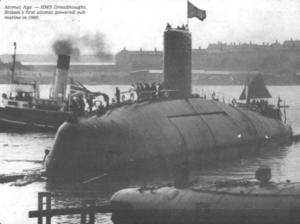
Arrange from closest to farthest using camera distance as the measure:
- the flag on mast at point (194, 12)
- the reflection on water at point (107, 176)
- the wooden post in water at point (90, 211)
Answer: the wooden post in water at point (90, 211) → the reflection on water at point (107, 176) → the flag on mast at point (194, 12)

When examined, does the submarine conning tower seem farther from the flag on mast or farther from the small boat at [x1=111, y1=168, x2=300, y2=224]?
the small boat at [x1=111, y1=168, x2=300, y2=224]

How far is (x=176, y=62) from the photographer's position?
36969mm

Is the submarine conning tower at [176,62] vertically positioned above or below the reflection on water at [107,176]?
above

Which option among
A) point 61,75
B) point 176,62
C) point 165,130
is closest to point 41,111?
point 61,75

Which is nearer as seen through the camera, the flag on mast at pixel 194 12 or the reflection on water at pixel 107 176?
the reflection on water at pixel 107 176

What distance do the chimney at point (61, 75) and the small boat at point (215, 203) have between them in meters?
34.7

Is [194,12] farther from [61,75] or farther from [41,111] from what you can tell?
[41,111]

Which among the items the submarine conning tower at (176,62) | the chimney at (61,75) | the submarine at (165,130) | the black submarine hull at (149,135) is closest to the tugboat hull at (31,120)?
the chimney at (61,75)

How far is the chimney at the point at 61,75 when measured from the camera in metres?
52.2

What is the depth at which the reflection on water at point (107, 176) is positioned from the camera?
2297 cm

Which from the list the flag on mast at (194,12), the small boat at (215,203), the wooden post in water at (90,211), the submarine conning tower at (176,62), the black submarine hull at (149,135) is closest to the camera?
Result: the small boat at (215,203)

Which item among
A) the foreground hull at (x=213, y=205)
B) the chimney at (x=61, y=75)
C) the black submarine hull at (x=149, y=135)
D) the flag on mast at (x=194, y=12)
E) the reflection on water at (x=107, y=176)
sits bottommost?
the reflection on water at (x=107, y=176)

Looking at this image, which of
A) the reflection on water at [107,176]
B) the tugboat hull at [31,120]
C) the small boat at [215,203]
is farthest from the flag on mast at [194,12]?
the small boat at [215,203]

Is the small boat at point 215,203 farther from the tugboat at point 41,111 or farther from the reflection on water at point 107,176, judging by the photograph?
the tugboat at point 41,111
